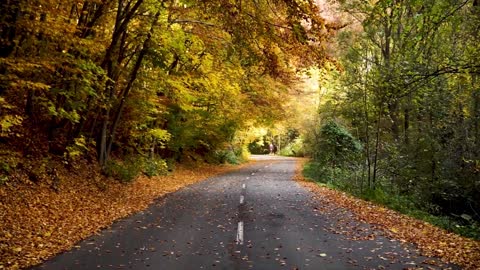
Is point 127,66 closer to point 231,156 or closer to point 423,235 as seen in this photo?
point 423,235

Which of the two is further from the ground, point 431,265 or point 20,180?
point 20,180

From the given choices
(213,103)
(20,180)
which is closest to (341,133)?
(213,103)

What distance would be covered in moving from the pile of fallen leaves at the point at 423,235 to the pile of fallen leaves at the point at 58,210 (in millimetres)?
6575

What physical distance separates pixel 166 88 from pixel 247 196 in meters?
6.53

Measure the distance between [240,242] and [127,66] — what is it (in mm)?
12031

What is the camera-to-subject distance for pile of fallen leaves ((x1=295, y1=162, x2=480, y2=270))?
7562 mm

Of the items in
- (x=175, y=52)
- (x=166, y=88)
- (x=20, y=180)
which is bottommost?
(x=20, y=180)

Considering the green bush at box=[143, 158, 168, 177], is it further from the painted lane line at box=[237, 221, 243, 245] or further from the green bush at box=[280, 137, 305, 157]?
the green bush at box=[280, 137, 305, 157]

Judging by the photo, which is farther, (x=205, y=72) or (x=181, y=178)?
(x=181, y=178)


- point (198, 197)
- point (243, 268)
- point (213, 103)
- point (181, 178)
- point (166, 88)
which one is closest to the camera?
point (243, 268)

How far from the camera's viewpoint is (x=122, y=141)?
21781 mm

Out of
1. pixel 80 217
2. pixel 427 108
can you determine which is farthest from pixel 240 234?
pixel 427 108

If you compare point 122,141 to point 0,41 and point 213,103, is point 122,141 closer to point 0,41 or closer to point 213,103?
point 213,103

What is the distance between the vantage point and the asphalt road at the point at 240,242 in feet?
22.7
